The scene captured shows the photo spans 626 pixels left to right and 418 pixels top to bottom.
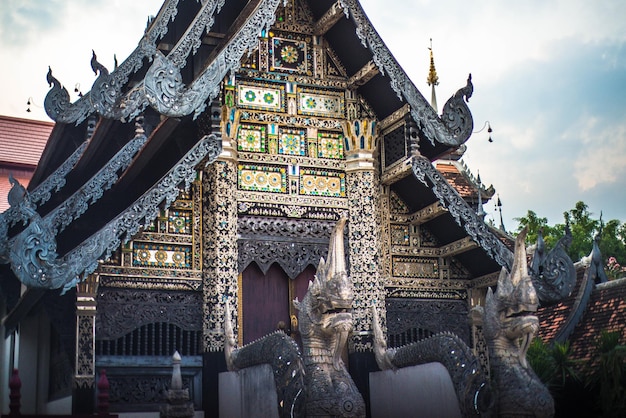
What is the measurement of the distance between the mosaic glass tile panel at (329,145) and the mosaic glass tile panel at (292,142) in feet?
0.77

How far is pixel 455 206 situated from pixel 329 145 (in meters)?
1.94

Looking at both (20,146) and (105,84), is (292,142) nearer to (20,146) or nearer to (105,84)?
(105,84)

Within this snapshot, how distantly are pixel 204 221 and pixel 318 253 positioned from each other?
5.22ft

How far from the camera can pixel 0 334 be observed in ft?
51.2

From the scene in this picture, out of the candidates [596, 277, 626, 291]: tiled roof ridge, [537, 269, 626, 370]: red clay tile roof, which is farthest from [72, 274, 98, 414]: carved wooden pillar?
[596, 277, 626, 291]: tiled roof ridge

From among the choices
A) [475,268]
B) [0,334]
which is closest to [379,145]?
[475,268]

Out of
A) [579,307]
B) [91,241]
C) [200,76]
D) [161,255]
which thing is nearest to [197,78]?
[200,76]

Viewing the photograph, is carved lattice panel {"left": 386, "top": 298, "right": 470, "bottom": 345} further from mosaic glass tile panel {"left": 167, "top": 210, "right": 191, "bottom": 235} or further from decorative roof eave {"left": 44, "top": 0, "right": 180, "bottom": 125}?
decorative roof eave {"left": 44, "top": 0, "right": 180, "bottom": 125}

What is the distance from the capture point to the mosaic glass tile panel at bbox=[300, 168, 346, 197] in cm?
1321

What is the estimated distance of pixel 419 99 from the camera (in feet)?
42.2

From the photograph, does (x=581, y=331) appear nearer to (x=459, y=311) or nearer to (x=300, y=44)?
(x=459, y=311)

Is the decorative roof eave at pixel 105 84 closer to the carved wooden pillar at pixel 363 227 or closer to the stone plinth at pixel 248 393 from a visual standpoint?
the carved wooden pillar at pixel 363 227

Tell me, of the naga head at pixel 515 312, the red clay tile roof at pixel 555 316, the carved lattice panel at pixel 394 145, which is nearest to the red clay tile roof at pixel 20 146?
the carved lattice panel at pixel 394 145

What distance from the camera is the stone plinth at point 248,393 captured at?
1066cm
